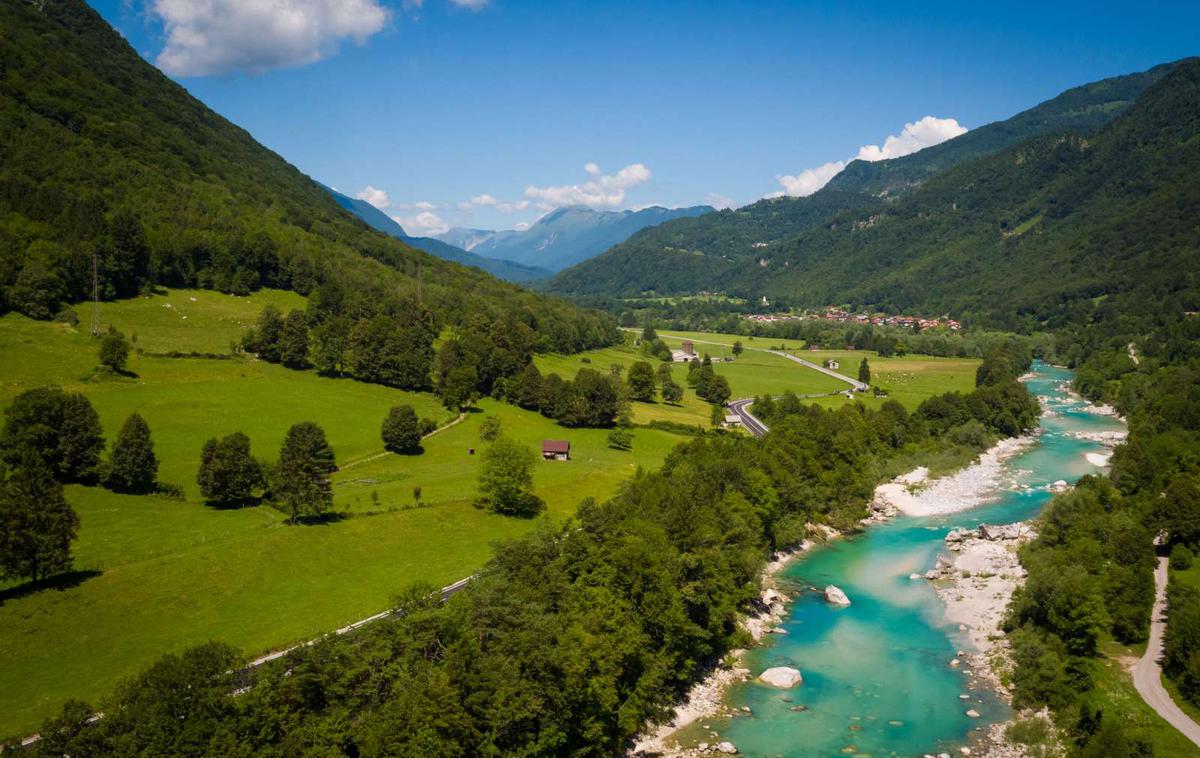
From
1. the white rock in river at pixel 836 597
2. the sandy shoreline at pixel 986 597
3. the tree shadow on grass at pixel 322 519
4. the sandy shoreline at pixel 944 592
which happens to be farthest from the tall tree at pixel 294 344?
the sandy shoreline at pixel 986 597

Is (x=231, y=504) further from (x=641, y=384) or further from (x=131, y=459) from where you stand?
(x=641, y=384)

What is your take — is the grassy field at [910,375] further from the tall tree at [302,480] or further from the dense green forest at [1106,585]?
the tall tree at [302,480]

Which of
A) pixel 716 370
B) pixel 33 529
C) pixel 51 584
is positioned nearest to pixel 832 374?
pixel 716 370

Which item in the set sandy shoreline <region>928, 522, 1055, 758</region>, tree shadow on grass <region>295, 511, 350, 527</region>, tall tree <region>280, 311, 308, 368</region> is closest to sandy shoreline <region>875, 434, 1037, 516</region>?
sandy shoreline <region>928, 522, 1055, 758</region>

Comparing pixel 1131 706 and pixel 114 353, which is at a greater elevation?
pixel 114 353

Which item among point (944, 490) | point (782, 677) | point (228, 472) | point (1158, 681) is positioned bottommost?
point (944, 490)

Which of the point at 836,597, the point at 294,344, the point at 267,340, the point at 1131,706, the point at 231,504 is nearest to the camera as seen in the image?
the point at 1131,706
